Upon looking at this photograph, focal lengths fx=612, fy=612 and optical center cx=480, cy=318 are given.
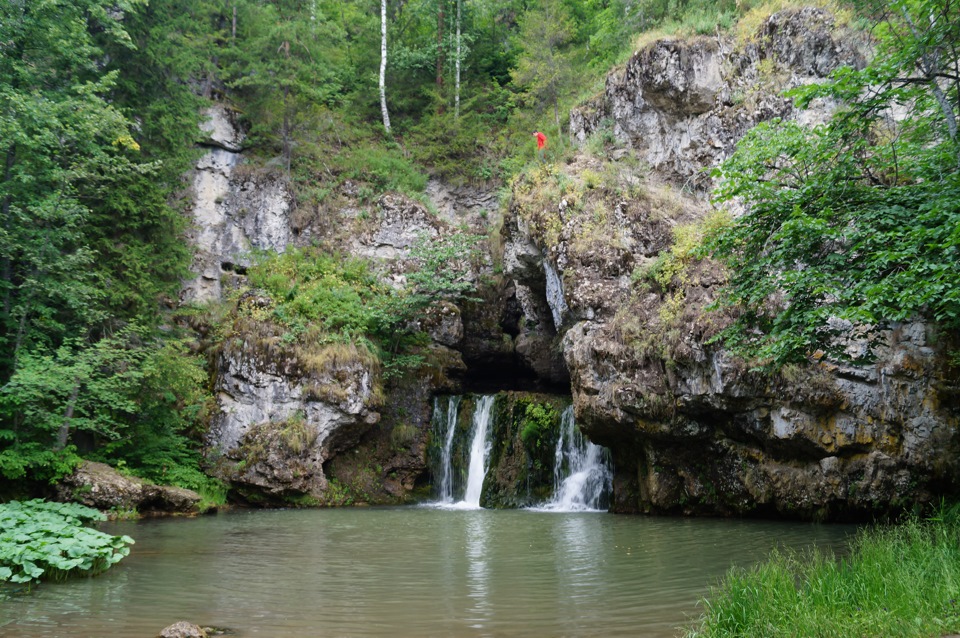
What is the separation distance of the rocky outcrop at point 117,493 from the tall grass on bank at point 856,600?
41.7 feet

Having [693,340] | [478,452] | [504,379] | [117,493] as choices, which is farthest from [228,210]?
[693,340]

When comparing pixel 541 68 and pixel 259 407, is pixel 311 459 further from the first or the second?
pixel 541 68

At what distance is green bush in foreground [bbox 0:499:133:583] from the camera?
7.21m

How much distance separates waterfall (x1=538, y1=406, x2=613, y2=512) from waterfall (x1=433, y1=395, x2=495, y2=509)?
2.39 metres

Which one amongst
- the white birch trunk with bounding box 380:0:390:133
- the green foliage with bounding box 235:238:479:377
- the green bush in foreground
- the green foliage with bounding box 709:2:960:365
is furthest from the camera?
the white birch trunk with bounding box 380:0:390:133

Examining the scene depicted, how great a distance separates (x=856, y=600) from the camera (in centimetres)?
464

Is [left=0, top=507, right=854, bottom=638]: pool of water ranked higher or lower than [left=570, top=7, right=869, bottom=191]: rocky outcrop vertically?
lower

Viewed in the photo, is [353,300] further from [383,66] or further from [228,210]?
[383,66]

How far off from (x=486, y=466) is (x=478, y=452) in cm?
56

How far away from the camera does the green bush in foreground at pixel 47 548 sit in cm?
721

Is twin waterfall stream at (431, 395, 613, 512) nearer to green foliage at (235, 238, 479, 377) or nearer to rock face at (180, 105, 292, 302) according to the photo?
green foliage at (235, 238, 479, 377)

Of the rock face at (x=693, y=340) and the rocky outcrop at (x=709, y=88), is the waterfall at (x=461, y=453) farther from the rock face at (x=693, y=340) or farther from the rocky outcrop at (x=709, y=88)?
the rocky outcrop at (x=709, y=88)

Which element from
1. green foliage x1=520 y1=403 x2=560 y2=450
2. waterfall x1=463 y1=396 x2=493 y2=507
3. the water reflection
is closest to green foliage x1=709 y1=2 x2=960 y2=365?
the water reflection

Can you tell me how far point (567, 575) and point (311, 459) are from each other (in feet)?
37.4
